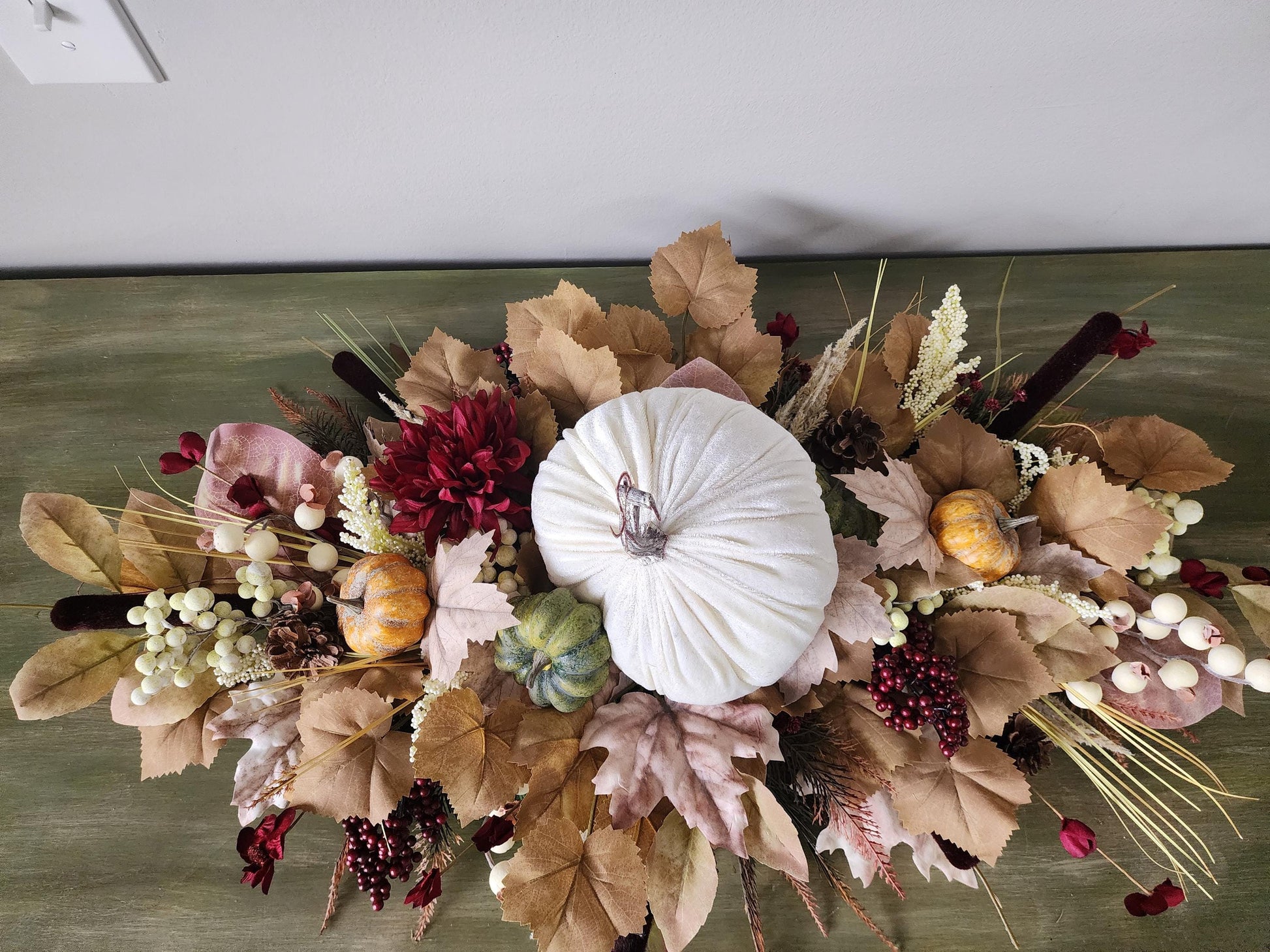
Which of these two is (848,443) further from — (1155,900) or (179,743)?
(179,743)

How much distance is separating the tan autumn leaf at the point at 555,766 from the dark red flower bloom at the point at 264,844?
22 centimetres

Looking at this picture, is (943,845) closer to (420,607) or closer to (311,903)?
(420,607)

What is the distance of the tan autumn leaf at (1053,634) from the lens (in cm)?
60

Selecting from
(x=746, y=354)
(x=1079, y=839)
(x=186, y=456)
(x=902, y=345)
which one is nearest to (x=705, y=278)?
(x=746, y=354)

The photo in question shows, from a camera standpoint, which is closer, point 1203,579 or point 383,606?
point 383,606

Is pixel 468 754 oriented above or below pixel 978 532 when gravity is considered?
below

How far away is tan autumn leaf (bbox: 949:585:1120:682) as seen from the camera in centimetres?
60

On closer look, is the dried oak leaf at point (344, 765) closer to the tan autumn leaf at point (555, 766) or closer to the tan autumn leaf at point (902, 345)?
the tan autumn leaf at point (555, 766)

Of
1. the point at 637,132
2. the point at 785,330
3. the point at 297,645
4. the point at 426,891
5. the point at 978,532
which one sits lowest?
the point at 426,891

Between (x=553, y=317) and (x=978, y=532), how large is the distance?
43 cm

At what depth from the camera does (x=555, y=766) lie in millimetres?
578

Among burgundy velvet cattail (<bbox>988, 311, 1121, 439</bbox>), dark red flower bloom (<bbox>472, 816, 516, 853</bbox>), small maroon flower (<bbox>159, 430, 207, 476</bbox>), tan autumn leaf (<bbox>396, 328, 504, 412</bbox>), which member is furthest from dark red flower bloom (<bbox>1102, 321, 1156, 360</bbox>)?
small maroon flower (<bbox>159, 430, 207, 476</bbox>)

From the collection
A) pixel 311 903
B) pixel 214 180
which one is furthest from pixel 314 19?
pixel 311 903

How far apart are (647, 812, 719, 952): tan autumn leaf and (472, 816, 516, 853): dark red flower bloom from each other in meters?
0.13
